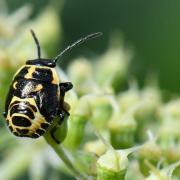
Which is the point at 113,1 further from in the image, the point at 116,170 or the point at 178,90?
the point at 116,170

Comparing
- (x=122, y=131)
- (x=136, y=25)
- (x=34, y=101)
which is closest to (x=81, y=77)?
(x=122, y=131)

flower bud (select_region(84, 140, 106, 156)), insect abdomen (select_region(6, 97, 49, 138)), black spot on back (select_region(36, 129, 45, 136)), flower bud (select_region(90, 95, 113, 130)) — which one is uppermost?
insect abdomen (select_region(6, 97, 49, 138))

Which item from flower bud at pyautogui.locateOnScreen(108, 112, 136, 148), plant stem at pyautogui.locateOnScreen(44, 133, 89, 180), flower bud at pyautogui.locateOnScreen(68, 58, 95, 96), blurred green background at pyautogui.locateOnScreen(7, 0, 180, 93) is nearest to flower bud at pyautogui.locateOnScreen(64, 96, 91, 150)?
flower bud at pyautogui.locateOnScreen(108, 112, 136, 148)

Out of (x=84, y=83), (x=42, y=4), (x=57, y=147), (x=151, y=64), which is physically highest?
(x=57, y=147)

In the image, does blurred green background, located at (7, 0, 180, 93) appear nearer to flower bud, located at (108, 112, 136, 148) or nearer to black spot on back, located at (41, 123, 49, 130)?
flower bud, located at (108, 112, 136, 148)

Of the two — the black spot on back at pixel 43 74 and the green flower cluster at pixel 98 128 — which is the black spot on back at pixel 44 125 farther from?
the black spot on back at pixel 43 74

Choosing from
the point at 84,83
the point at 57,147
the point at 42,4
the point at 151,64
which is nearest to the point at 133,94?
the point at 84,83
